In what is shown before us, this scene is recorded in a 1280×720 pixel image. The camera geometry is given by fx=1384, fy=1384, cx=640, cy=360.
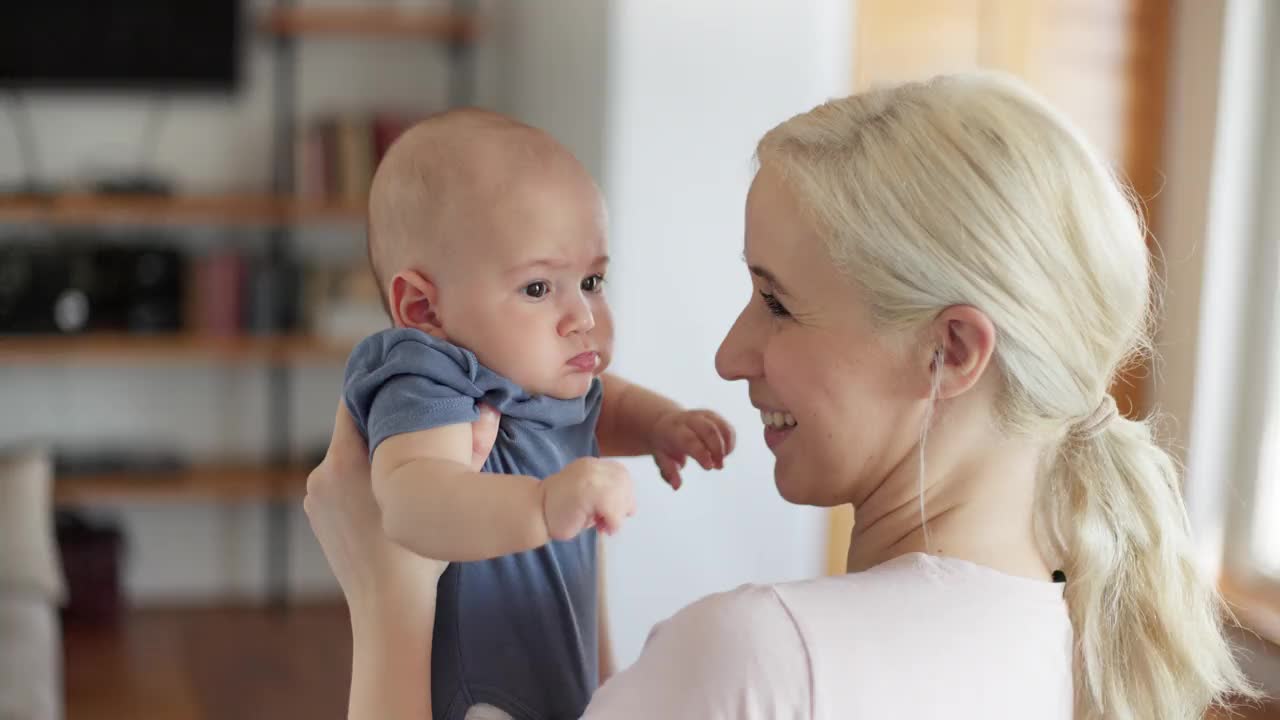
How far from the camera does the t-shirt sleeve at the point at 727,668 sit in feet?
3.01

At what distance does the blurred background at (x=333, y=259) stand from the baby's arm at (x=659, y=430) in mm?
1709

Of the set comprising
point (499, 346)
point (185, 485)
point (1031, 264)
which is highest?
point (1031, 264)

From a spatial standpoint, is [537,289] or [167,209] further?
[167,209]

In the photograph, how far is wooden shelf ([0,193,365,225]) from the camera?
14.4 feet

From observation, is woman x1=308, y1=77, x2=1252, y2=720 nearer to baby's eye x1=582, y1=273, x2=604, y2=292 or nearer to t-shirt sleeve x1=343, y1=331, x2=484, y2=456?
t-shirt sleeve x1=343, y1=331, x2=484, y2=456

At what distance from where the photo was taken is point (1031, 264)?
1.02m

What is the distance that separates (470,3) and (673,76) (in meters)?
1.85

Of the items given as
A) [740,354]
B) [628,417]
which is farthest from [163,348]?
[740,354]

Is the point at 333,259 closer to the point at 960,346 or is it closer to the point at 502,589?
the point at 502,589

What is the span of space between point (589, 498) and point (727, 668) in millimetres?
145

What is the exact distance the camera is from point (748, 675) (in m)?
0.92

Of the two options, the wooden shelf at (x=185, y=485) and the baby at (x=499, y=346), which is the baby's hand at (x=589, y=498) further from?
the wooden shelf at (x=185, y=485)

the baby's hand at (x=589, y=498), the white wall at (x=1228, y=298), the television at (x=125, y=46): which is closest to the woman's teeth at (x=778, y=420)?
the baby's hand at (x=589, y=498)

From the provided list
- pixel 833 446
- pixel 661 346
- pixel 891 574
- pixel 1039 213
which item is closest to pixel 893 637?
pixel 891 574
